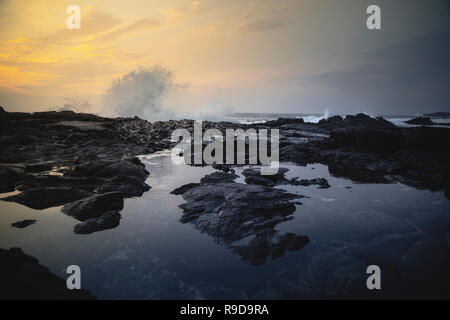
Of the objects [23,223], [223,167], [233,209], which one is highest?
[223,167]

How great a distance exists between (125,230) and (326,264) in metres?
4.30

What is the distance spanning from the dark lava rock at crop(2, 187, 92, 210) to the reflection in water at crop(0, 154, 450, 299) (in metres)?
0.27

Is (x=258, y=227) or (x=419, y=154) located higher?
(x=419, y=154)

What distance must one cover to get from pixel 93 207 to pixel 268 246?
4522 millimetres

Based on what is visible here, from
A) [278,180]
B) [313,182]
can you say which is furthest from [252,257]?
[313,182]

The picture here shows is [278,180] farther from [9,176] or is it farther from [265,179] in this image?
[9,176]

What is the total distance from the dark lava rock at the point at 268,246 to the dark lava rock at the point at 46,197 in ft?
17.7

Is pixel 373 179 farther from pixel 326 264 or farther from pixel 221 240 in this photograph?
pixel 221 240

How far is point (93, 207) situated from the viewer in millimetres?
6047

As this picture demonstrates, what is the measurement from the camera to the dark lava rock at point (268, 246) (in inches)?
171

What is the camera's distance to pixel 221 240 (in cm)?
495

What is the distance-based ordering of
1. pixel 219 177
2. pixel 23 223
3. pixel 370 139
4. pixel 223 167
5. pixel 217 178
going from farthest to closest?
pixel 370 139 < pixel 223 167 < pixel 219 177 < pixel 217 178 < pixel 23 223

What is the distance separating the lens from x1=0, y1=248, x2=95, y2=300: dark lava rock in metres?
3.21
